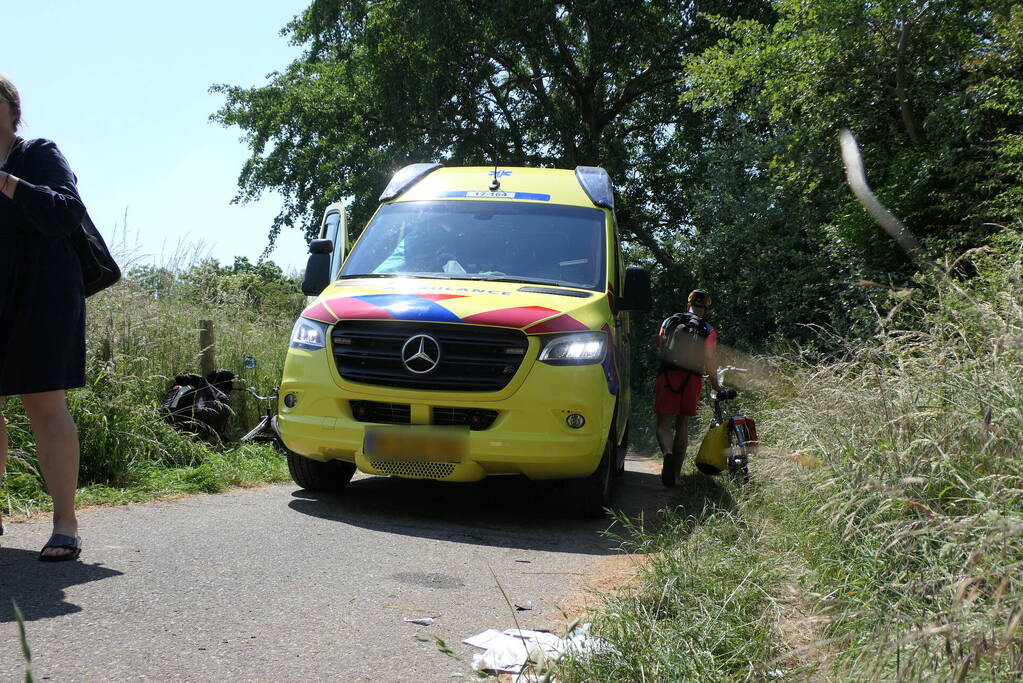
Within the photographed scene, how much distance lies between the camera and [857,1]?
11.9 m

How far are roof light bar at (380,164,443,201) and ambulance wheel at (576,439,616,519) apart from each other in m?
2.81

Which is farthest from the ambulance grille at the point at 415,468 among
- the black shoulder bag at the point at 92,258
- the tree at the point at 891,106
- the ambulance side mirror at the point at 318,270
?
the tree at the point at 891,106

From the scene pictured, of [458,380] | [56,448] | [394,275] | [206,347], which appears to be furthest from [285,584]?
[206,347]

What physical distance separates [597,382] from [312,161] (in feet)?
74.6

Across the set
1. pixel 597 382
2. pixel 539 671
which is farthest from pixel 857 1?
pixel 539 671

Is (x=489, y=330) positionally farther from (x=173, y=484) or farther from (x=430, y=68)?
(x=430, y=68)

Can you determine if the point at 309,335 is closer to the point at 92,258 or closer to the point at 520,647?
the point at 92,258

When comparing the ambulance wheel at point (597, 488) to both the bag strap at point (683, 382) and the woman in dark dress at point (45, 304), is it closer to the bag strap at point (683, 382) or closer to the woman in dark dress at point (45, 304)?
the bag strap at point (683, 382)

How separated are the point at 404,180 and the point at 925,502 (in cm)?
546

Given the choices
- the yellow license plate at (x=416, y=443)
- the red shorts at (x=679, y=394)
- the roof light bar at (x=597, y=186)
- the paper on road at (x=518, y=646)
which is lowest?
the paper on road at (x=518, y=646)

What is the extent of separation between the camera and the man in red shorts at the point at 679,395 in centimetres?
898

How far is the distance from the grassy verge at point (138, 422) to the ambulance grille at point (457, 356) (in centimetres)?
184

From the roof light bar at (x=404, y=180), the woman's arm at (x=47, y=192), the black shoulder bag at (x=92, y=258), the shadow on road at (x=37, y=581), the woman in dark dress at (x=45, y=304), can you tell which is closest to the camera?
the shadow on road at (x=37, y=581)

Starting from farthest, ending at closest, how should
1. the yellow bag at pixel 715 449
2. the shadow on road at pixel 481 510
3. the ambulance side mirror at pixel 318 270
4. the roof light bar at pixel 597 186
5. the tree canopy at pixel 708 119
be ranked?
the tree canopy at pixel 708 119 → the yellow bag at pixel 715 449 → the roof light bar at pixel 597 186 → the ambulance side mirror at pixel 318 270 → the shadow on road at pixel 481 510
